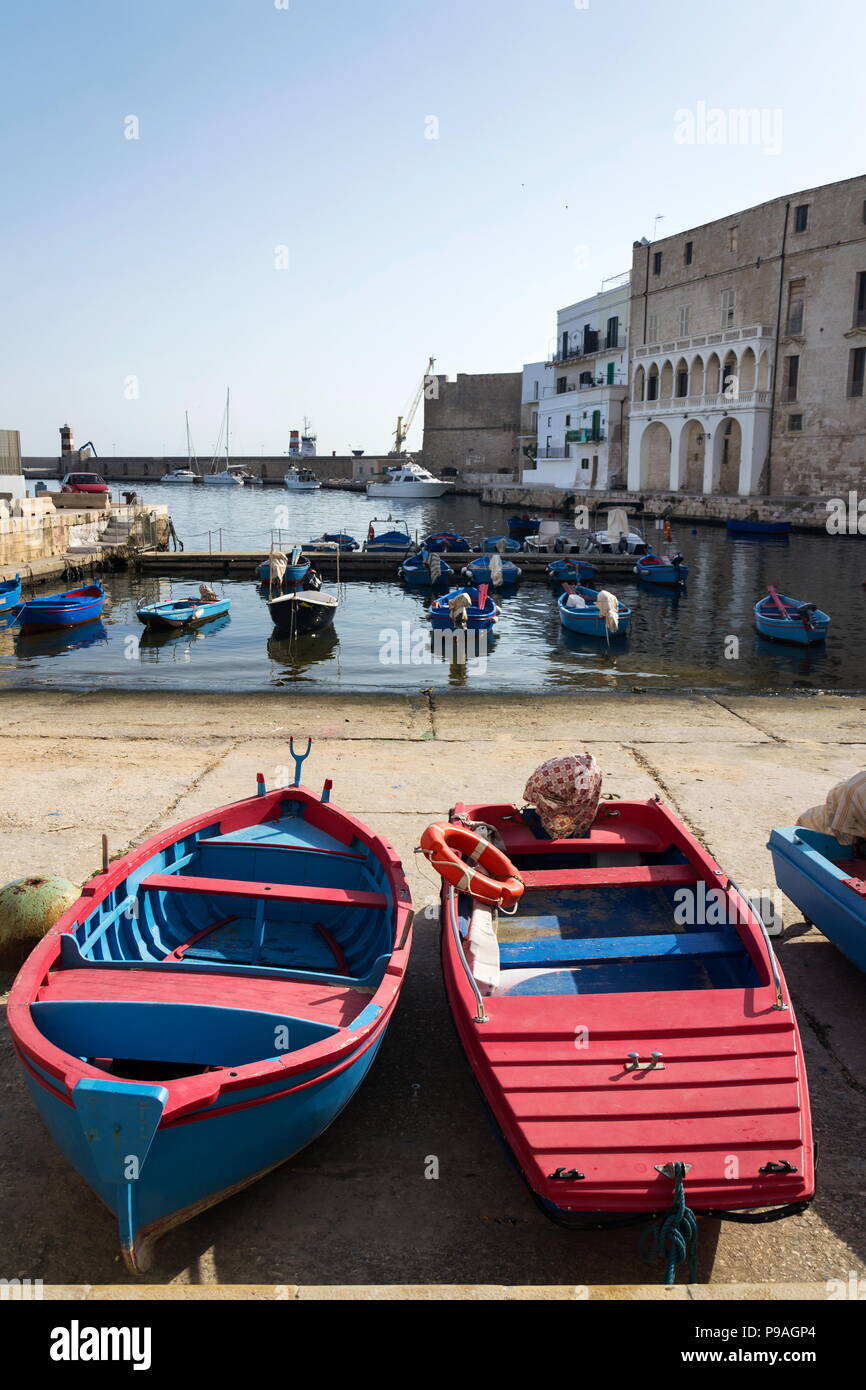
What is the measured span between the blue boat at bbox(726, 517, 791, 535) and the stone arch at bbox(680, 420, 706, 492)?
42.2 feet

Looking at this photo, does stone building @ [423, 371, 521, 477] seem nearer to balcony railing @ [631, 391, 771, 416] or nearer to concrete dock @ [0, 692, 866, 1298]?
balcony railing @ [631, 391, 771, 416]

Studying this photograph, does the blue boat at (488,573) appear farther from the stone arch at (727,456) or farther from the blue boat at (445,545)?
the stone arch at (727,456)

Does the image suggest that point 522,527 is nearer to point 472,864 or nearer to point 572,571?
point 572,571

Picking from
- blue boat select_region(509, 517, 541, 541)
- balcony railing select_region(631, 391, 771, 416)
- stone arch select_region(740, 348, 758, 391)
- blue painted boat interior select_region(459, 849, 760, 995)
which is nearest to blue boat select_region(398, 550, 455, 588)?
blue boat select_region(509, 517, 541, 541)

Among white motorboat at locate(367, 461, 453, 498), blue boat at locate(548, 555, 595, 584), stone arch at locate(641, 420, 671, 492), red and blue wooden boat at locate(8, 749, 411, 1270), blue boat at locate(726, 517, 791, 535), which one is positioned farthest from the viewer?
white motorboat at locate(367, 461, 453, 498)

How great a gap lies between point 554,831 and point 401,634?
22600 mm

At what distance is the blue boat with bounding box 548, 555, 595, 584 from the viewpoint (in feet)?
121

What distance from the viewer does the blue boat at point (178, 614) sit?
26.4 m

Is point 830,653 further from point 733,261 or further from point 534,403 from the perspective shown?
point 534,403

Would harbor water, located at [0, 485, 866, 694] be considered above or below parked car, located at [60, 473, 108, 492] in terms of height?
below

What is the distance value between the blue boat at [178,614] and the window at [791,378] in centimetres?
4094

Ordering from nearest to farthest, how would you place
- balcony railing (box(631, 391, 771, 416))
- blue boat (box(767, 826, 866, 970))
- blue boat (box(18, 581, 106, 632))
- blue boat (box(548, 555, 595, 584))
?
blue boat (box(767, 826, 866, 970))
blue boat (box(18, 581, 106, 632))
blue boat (box(548, 555, 595, 584))
balcony railing (box(631, 391, 771, 416))

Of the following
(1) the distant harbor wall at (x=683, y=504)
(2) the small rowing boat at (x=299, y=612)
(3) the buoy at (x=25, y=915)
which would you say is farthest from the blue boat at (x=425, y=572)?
(3) the buoy at (x=25, y=915)

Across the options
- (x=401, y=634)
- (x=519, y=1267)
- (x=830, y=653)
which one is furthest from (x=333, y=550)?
(x=519, y=1267)
